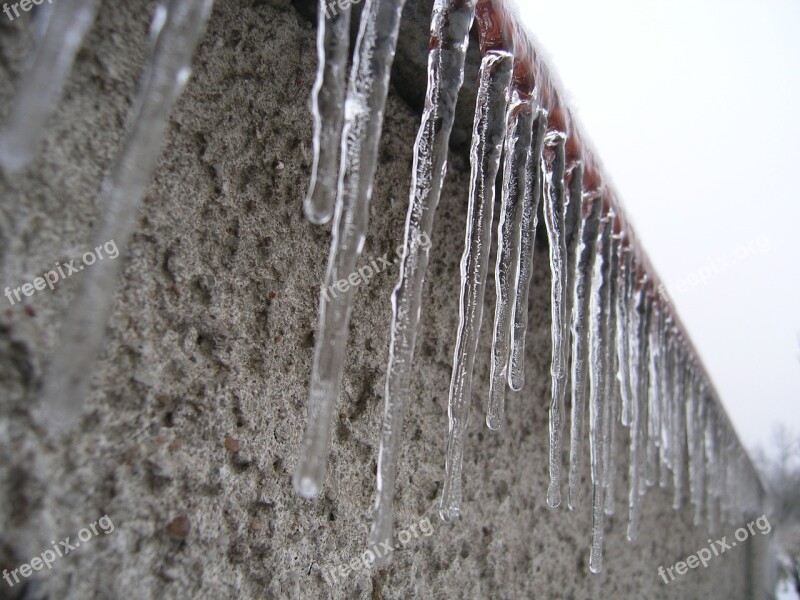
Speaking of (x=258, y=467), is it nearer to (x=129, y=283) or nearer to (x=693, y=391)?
(x=129, y=283)

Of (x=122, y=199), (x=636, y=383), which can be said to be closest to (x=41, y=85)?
(x=122, y=199)

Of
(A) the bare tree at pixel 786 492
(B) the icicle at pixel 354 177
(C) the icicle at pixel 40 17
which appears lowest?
(A) the bare tree at pixel 786 492

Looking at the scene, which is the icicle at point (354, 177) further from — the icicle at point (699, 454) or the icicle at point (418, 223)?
the icicle at point (699, 454)

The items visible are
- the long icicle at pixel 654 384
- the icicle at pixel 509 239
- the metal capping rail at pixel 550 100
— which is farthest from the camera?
the long icicle at pixel 654 384

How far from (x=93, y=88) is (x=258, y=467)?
51 centimetres

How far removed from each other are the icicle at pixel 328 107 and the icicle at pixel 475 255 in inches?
11.7

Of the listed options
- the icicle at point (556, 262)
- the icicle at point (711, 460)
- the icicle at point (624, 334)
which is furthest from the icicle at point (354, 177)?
the icicle at point (711, 460)

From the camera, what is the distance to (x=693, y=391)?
2.39 metres

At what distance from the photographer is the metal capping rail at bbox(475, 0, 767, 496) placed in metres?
0.73

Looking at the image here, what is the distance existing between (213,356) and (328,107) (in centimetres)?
36

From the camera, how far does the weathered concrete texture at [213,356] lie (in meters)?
0.51

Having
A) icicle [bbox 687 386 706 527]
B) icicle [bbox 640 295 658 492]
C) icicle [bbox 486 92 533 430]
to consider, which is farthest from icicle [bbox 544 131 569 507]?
icicle [bbox 687 386 706 527]

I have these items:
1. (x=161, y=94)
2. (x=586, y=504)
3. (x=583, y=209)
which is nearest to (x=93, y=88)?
(x=161, y=94)

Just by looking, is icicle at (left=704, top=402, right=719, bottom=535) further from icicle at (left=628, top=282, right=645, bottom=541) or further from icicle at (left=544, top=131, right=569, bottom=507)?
icicle at (left=544, top=131, right=569, bottom=507)
